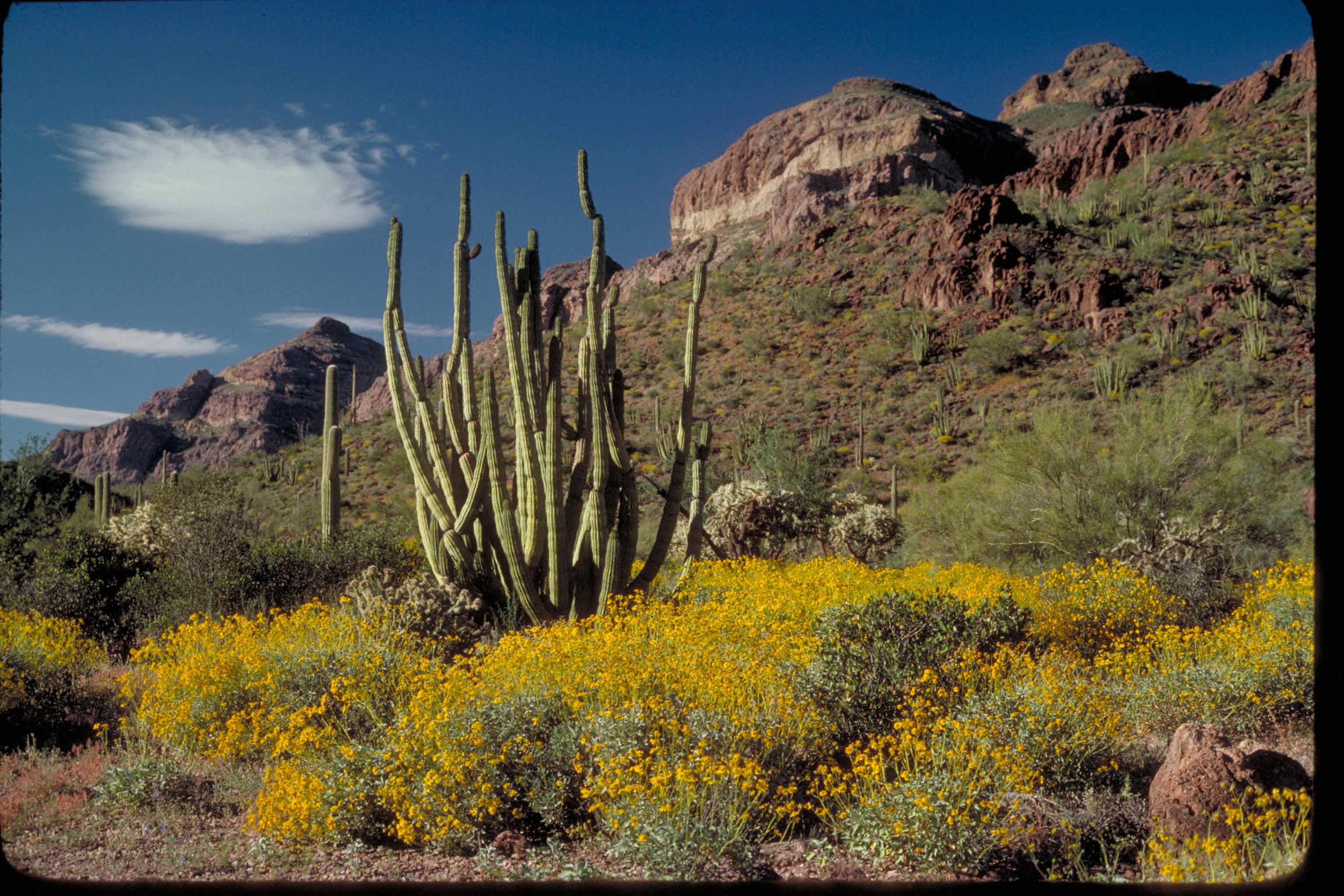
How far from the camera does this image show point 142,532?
13945 millimetres

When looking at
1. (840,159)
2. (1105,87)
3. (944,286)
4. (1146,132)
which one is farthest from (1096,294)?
(1105,87)

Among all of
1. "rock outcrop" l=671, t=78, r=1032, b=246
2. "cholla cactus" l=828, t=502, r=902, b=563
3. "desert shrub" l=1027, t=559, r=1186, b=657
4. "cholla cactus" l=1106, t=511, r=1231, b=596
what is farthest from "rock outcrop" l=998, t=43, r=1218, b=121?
"desert shrub" l=1027, t=559, r=1186, b=657

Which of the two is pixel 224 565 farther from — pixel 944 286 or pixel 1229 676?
pixel 944 286

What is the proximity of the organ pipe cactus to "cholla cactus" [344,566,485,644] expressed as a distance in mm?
348

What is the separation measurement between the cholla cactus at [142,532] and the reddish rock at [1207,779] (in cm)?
1224

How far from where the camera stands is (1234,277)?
29.8 metres

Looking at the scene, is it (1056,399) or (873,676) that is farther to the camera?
(1056,399)

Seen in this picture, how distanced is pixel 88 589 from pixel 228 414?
257 ft

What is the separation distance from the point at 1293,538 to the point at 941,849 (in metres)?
11.6

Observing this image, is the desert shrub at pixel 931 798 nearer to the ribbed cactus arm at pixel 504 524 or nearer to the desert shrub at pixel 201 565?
the ribbed cactus arm at pixel 504 524

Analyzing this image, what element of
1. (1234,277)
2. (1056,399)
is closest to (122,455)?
(1056,399)

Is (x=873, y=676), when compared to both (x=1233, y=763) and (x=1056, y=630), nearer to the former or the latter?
(x=1233, y=763)

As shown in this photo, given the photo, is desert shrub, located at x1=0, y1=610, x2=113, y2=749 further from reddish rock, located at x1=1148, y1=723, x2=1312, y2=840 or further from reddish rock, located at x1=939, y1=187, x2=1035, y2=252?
reddish rock, located at x1=939, y1=187, x2=1035, y2=252

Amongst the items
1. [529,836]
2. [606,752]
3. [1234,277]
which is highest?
[1234,277]
